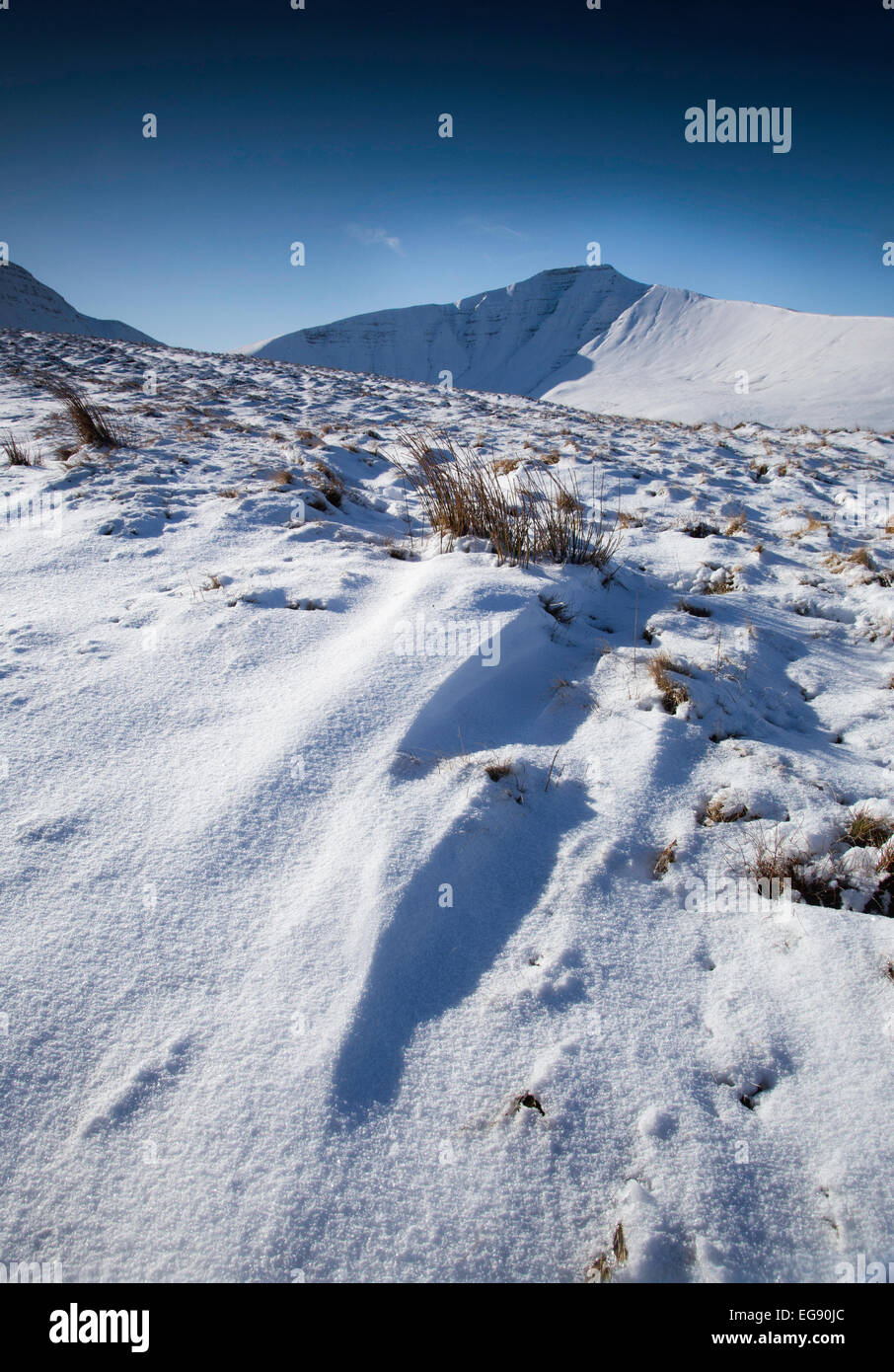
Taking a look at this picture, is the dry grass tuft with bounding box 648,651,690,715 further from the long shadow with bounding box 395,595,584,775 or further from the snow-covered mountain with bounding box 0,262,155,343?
the snow-covered mountain with bounding box 0,262,155,343

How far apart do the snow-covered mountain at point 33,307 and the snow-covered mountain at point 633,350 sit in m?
14.8

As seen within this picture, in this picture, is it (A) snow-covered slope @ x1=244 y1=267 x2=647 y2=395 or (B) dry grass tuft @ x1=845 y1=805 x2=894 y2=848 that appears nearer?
(B) dry grass tuft @ x1=845 y1=805 x2=894 y2=848

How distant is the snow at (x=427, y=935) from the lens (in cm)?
101

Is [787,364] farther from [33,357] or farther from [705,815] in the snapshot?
[705,815]

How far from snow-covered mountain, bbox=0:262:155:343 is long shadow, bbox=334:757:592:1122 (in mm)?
47672

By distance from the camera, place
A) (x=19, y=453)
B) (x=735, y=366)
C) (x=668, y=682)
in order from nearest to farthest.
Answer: (x=668, y=682), (x=19, y=453), (x=735, y=366)

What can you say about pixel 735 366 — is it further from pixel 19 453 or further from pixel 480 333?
pixel 19 453

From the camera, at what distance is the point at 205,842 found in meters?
1.64

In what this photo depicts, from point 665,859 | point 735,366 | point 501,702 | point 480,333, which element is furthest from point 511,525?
point 480,333

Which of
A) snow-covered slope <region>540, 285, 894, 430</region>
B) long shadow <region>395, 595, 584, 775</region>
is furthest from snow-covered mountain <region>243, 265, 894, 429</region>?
long shadow <region>395, 595, 584, 775</region>

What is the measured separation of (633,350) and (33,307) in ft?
143

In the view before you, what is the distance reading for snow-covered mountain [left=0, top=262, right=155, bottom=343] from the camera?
40.2m

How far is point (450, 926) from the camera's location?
4.88 ft

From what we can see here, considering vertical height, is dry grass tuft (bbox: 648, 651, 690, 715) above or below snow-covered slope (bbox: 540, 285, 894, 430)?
below
